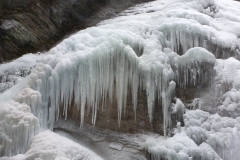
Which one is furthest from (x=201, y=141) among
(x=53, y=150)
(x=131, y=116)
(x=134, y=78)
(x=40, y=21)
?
(x=40, y=21)

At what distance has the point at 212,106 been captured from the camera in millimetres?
4320

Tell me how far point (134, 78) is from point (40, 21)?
8.56 feet

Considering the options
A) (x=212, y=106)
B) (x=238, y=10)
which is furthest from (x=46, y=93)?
(x=238, y=10)

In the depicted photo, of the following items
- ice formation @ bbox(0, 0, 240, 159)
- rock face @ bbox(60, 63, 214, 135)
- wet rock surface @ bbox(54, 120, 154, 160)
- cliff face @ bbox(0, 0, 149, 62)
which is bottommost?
wet rock surface @ bbox(54, 120, 154, 160)

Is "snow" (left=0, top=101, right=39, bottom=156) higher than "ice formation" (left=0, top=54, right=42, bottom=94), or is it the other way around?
"ice formation" (left=0, top=54, right=42, bottom=94)

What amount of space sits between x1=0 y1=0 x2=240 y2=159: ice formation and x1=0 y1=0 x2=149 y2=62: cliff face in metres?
0.87

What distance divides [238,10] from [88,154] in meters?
4.75

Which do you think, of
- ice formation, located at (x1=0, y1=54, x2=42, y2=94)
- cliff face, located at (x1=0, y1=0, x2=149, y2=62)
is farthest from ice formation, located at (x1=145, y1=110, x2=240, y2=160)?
cliff face, located at (x1=0, y1=0, x2=149, y2=62)

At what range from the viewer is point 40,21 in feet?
18.2

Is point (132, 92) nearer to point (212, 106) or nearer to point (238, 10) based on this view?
point (212, 106)

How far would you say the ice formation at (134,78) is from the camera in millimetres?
3852

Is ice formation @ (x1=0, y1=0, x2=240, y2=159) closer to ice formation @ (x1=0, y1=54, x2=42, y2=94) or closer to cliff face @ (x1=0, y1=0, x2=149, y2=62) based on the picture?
ice formation @ (x1=0, y1=54, x2=42, y2=94)

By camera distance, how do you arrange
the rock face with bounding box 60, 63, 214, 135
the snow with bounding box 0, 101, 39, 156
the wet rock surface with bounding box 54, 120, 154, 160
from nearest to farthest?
the snow with bounding box 0, 101, 39, 156 → the wet rock surface with bounding box 54, 120, 154, 160 → the rock face with bounding box 60, 63, 214, 135

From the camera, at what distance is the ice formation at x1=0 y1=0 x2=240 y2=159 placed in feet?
12.6
